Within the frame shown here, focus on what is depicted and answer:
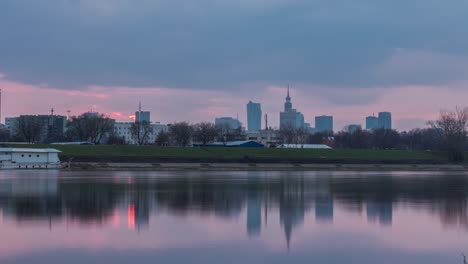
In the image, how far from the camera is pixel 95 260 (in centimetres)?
1548

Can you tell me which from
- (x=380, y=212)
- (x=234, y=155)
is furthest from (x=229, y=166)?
(x=380, y=212)

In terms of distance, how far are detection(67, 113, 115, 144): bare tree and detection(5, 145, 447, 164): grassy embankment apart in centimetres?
3848

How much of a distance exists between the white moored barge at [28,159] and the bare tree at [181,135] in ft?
208

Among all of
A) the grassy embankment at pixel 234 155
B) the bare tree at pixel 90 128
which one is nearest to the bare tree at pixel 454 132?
the grassy embankment at pixel 234 155

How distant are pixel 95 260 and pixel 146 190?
70.7 feet

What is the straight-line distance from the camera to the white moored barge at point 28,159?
252 feet

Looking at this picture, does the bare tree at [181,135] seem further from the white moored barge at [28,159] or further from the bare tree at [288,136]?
the white moored barge at [28,159]

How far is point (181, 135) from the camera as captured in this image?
14475cm

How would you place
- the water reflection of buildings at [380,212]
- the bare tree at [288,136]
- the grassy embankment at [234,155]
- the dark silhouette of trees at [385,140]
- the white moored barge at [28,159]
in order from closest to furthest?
the water reflection of buildings at [380,212] → the white moored barge at [28,159] → the grassy embankment at [234,155] → the bare tree at [288,136] → the dark silhouette of trees at [385,140]

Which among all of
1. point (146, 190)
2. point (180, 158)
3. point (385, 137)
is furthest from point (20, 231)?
point (385, 137)

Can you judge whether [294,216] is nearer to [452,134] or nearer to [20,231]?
[20,231]

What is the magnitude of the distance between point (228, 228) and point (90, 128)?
11951cm

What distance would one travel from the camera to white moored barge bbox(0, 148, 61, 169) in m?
76.9

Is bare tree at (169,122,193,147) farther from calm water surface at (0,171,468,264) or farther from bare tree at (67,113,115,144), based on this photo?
calm water surface at (0,171,468,264)
